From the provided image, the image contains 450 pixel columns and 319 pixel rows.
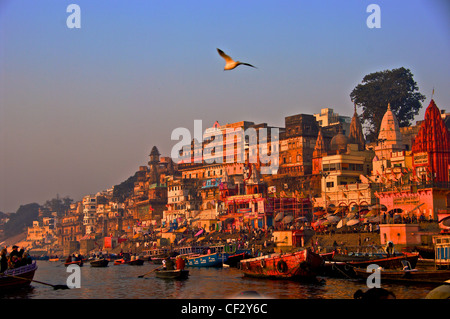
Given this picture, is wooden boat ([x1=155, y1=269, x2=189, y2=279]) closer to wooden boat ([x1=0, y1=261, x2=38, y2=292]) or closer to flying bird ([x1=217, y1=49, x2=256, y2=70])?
wooden boat ([x1=0, y1=261, x2=38, y2=292])

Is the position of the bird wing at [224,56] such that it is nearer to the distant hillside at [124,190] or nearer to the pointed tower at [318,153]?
the pointed tower at [318,153]

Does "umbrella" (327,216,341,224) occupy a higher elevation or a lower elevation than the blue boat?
higher

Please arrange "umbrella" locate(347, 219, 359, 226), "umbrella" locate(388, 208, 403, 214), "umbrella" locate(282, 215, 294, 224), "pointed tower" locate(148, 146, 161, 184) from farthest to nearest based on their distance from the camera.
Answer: "pointed tower" locate(148, 146, 161, 184) < "umbrella" locate(282, 215, 294, 224) < "umbrella" locate(388, 208, 403, 214) < "umbrella" locate(347, 219, 359, 226)

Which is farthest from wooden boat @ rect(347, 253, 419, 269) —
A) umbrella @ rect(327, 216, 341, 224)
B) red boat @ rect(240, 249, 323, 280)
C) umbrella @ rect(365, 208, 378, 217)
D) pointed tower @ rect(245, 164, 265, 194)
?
pointed tower @ rect(245, 164, 265, 194)

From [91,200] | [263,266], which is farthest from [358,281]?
[91,200]

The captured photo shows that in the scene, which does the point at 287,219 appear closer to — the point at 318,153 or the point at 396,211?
the point at 396,211

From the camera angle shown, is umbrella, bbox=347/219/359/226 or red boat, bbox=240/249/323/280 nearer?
red boat, bbox=240/249/323/280

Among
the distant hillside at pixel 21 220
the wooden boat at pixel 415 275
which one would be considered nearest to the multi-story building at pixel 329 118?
the wooden boat at pixel 415 275

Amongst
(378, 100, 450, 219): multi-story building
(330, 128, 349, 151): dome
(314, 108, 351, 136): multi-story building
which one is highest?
(314, 108, 351, 136): multi-story building
